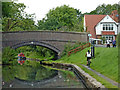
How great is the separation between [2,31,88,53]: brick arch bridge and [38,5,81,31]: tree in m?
26.1

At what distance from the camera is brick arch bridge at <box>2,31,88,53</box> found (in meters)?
41.9

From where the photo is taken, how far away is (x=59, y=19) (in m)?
73.0

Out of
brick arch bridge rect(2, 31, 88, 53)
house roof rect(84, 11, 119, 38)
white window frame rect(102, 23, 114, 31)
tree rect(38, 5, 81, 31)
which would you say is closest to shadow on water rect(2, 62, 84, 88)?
brick arch bridge rect(2, 31, 88, 53)

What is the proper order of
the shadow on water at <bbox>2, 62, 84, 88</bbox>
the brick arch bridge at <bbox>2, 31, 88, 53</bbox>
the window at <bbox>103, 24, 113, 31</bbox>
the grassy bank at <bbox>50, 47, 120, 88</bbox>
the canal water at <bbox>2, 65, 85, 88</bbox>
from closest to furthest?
the grassy bank at <bbox>50, 47, 120, 88</bbox> → the canal water at <bbox>2, 65, 85, 88</bbox> → the shadow on water at <bbox>2, 62, 84, 88</bbox> → the brick arch bridge at <bbox>2, 31, 88, 53</bbox> → the window at <bbox>103, 24, 113, 31</bbox>

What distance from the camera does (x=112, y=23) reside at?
5531 centimetres

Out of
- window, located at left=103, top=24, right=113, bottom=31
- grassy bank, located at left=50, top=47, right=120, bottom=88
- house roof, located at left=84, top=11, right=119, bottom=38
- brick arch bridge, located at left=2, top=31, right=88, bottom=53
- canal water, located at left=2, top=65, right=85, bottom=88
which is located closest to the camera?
grassy bank, located at left=50, top=47, right=120, bottom=88

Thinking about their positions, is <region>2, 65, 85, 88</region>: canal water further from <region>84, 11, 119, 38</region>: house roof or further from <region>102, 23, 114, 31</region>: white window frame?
<region>84, 11, 119, 38</region>: house roof

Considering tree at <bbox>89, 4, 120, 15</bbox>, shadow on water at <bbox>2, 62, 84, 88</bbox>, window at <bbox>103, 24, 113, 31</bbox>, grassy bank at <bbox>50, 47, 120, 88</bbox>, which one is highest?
tree at <bbox>89, 4, 120, 15</bbox>

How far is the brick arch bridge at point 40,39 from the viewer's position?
41.9 metres

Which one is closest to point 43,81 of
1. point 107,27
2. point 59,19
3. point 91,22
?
point 107,27

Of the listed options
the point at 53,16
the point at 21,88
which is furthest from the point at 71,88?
the point at 53,16

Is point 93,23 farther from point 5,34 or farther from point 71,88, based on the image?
point 71,88

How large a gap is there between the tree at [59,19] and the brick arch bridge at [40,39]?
26051 mm

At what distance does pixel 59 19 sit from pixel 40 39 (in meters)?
31.5
